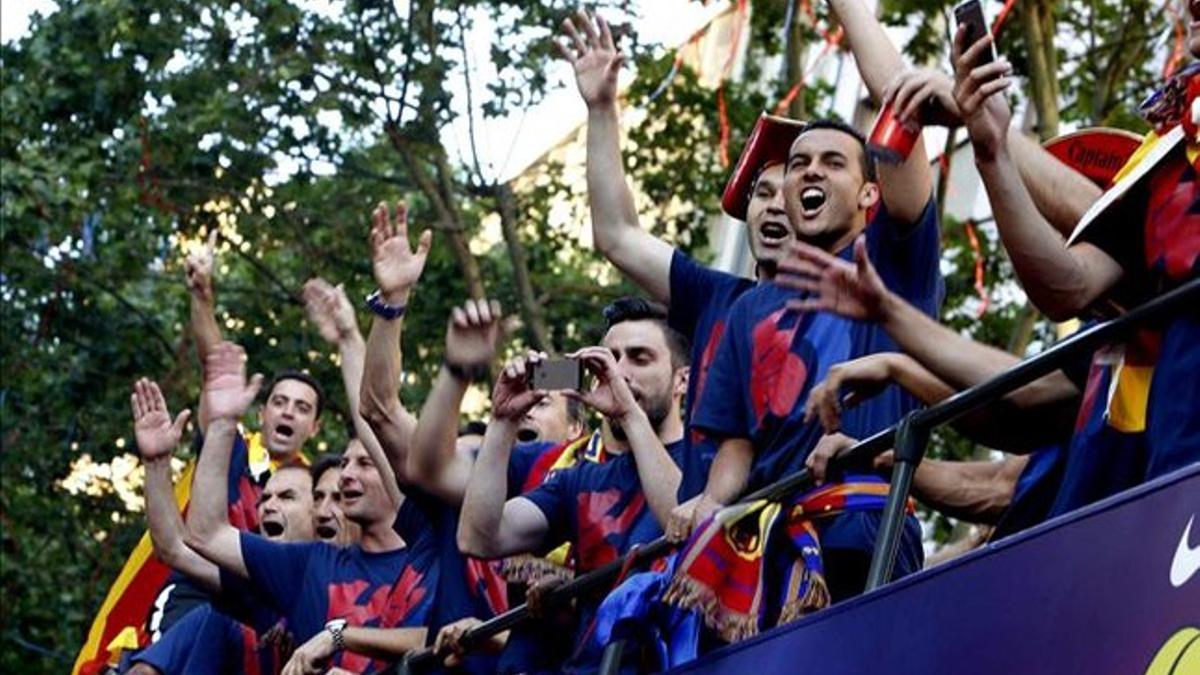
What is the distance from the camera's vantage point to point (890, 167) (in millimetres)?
6867

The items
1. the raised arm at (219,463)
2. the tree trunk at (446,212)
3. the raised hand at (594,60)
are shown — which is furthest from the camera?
the tree trunk at (446,212)

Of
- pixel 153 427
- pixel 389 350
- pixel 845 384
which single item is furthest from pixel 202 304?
pixel 845 384

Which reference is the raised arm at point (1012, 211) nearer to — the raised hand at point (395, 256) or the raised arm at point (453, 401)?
the raised arm at point (453, 401)

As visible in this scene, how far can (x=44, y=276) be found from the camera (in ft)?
64.3

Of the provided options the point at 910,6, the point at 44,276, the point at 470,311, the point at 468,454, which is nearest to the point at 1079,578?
the point at 470,311

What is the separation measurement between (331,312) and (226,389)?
0.44 meters

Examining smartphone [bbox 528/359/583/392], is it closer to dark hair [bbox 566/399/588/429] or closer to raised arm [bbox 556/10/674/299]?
raised arm [bbox 556/10/674/299]

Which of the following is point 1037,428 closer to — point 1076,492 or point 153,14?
point 1076,492

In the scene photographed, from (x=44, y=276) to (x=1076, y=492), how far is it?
14.2m

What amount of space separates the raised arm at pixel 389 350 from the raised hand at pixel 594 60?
1.04 metres

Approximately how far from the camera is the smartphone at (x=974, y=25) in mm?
6082

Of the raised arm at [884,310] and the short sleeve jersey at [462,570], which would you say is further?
the short sleeve jersey at [462,570]

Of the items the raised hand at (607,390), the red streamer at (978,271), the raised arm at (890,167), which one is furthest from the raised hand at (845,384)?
the red streamer at (978,271)

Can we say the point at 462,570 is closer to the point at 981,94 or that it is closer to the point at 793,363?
the point at 793,363
